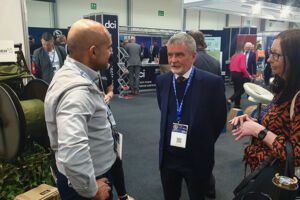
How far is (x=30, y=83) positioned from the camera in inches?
75.6

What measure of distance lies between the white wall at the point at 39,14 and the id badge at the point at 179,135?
9.03m

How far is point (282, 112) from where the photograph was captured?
116 centimetres

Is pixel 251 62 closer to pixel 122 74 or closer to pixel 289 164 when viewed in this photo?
pixel 122 74

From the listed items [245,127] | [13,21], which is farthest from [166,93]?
[13,21]

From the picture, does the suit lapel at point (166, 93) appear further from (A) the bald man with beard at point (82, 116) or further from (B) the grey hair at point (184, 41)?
(A) the bald man with beard at point (82, 116)

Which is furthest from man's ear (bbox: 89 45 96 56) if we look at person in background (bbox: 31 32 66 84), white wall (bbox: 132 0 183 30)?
white wall (bbox: 132 0 183 30)

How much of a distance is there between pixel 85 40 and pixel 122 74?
20.7ft

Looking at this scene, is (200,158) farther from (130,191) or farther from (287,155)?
(130,191)

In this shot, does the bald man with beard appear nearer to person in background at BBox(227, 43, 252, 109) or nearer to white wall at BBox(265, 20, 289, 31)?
person in background at BBox(227, 43, 252, 109)

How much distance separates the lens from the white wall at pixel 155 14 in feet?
37.4

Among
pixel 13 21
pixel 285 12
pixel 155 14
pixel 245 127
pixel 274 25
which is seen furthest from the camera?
pixel 274 25

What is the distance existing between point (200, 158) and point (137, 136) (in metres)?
2.67

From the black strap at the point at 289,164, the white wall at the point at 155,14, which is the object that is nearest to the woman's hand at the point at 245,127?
the black strap at the point at 289,164

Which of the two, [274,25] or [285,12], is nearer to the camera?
[285,12]
